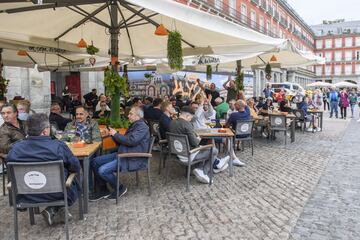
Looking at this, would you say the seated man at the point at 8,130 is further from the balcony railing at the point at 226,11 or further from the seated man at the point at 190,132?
the balcony railing at the point at 226,11

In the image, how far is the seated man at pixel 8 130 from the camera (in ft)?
15.8

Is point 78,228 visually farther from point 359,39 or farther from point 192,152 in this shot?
point 359,39

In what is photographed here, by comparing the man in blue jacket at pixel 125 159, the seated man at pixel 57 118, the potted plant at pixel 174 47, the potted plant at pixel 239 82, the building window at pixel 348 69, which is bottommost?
the man in blue jacket at pixel 125 159

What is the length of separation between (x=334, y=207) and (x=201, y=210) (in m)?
1.84

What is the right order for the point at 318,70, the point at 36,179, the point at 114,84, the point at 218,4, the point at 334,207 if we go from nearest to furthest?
the point at 36,179
the point at 334,207
the point at 114,84
the point at 218,4
the point at 318,70

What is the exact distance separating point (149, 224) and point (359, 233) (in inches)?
94.5

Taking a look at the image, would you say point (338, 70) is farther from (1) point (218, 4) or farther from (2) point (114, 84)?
(2) point (114, 84)

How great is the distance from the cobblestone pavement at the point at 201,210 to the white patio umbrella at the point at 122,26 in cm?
239

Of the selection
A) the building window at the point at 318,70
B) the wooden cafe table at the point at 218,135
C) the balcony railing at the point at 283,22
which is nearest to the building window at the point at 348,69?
the building window at the point at 318,70

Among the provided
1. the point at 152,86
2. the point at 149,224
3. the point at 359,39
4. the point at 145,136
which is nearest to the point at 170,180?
the point at 145,136

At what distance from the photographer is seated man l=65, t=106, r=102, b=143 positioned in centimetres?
487

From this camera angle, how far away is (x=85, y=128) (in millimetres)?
5133

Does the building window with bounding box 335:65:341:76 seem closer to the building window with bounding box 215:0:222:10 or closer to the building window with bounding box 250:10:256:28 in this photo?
the building window with bounding box 250:10:256:28

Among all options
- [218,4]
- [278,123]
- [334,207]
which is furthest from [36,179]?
[218,4]
